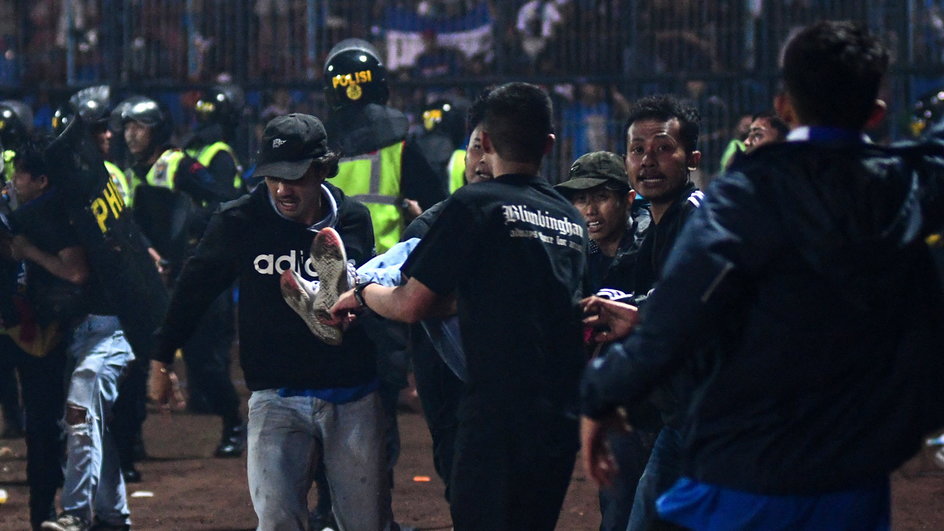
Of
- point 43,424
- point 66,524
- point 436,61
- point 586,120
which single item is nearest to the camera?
point 66,524

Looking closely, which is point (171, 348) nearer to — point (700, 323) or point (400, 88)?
point (700, 323)

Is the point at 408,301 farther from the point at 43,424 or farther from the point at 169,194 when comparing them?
the point at 169,194

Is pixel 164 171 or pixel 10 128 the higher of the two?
pixel 10 128

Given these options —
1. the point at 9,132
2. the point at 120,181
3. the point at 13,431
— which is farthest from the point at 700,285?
the point at 13,431

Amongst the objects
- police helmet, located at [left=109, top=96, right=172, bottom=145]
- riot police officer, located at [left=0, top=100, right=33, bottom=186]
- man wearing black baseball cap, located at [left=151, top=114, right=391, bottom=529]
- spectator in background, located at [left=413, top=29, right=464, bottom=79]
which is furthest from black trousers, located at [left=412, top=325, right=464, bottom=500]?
spectator in background, located at [left=413, top=29, right=464, bottom=79]

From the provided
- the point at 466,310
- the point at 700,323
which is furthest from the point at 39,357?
the point at 700,323

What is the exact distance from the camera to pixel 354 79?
27.4ft

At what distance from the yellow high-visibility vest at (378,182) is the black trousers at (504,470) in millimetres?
4285

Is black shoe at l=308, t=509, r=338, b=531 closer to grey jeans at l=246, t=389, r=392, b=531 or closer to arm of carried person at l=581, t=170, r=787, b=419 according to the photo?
grey jeans at l=246, t=389, r=392, b=531

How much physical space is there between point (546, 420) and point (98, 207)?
3471 mm

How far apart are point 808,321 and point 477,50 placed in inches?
423

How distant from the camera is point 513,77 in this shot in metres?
13.5

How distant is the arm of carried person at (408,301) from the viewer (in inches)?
166

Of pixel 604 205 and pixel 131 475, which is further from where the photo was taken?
pixel 131 475
